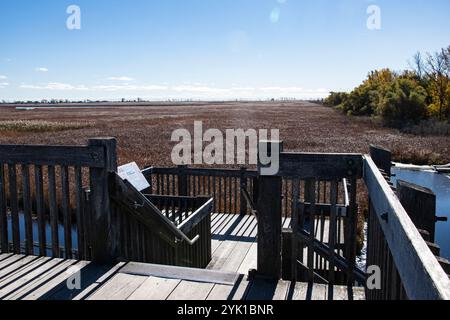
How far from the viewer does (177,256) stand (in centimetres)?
499

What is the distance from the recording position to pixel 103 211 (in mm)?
3754

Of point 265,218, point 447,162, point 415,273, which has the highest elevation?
point 415,273

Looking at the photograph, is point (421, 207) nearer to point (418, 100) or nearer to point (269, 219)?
point (269, 219)

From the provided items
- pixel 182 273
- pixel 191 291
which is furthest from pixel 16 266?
pixel 191 291

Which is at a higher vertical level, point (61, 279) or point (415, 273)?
point (415, 273)

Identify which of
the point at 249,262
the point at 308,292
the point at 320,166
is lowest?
the point at 249,262

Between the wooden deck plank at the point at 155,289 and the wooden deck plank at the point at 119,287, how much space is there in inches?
1.8

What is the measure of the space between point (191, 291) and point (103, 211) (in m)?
1.08

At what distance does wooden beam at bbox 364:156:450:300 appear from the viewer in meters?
1.16

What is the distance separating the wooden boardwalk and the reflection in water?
6555mm

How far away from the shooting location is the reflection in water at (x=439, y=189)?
9406mm
